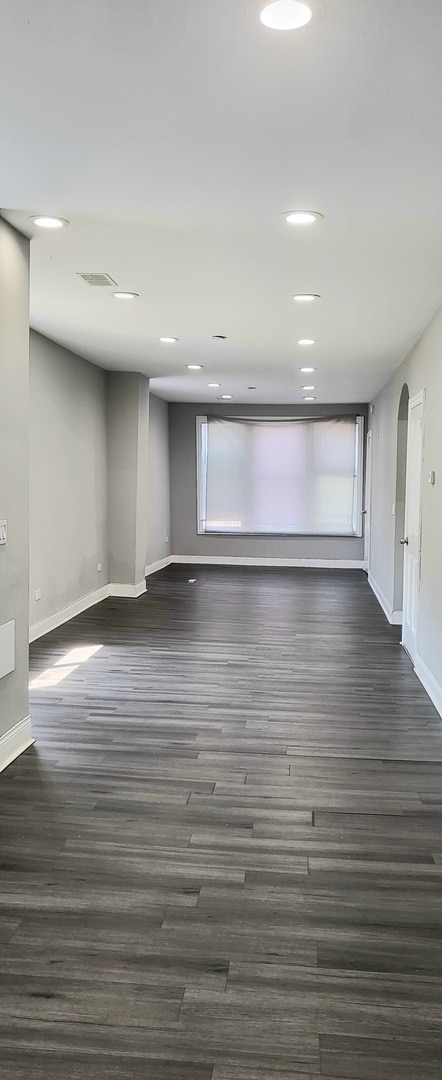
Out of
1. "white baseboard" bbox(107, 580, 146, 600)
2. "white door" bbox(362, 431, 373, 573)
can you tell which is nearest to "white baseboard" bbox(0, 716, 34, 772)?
"white baseboard" bbox(107, 580, 146, 600)

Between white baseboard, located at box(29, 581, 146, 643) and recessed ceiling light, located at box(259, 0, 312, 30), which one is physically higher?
recessed ceiling light, located at box(259, 0, 312, 30)

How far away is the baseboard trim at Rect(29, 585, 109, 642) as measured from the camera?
638cm

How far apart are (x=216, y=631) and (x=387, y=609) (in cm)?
196

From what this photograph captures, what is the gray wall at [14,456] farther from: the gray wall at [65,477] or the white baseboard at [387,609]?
the white baseboard at [387,609]

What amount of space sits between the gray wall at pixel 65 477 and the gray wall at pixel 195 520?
12.0ft

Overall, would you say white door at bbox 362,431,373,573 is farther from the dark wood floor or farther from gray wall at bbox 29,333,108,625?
the dark wood floor

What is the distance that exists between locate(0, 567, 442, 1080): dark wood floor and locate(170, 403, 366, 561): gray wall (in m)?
6.63

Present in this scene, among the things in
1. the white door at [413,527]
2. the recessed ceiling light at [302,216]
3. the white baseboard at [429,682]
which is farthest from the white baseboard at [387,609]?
the recessed ceiling light at [302,216]

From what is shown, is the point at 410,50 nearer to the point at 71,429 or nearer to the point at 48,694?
the point at 48,694

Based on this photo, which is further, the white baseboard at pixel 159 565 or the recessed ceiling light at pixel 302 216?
the white baseboard at pixel 159 565

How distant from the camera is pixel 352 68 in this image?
6.92 feet

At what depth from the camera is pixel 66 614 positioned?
7.20 metres

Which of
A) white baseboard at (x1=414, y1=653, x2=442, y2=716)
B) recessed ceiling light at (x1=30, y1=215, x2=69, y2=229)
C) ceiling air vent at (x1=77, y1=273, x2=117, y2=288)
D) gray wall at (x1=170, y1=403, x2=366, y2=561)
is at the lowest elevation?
white baseboard at (x1=414, y1=653, x2=442, y2=716)

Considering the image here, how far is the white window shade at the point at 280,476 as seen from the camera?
1182 cm
